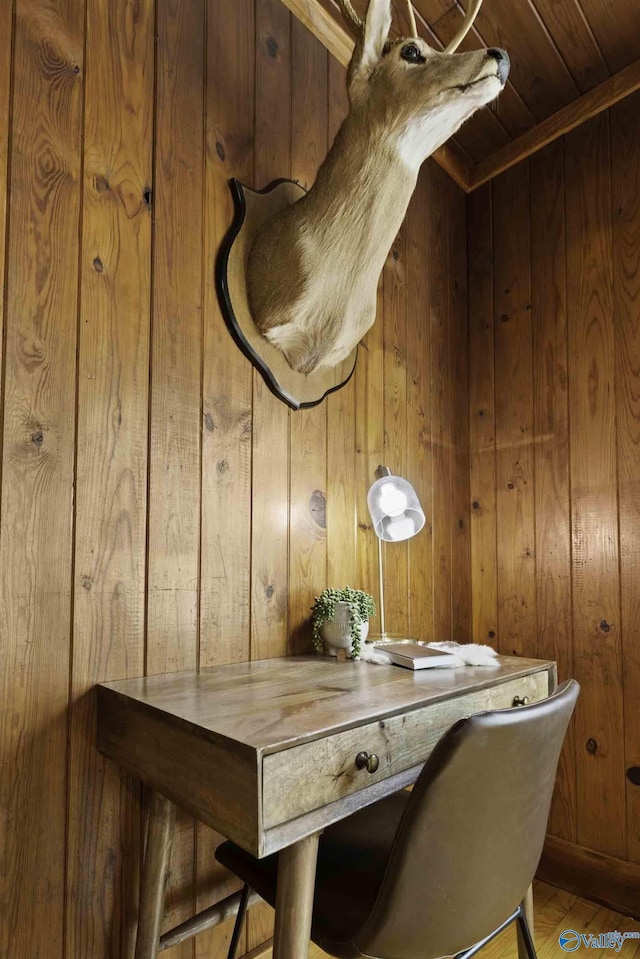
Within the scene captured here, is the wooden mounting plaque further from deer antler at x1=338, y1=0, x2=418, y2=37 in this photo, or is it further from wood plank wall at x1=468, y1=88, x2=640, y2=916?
wood plank wall at x1=468, y1=88, x2=640, y2=916

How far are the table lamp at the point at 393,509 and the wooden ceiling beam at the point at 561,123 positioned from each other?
152 cm

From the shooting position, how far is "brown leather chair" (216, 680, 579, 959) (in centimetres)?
85

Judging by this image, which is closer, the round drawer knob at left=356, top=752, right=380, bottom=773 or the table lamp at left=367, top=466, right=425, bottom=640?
the round drawer knob at left=356, top=752, right=380, bottom=773

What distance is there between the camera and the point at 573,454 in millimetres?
2064

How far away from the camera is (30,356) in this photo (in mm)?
1144

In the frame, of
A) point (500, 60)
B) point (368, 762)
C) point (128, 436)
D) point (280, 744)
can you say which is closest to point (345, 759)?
point (368, 762)

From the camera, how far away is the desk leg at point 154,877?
112 centimetres

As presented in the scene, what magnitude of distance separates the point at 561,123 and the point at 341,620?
6.55 ft

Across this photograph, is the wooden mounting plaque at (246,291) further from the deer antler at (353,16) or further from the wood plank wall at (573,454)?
the wood plank wall at (573,454)
